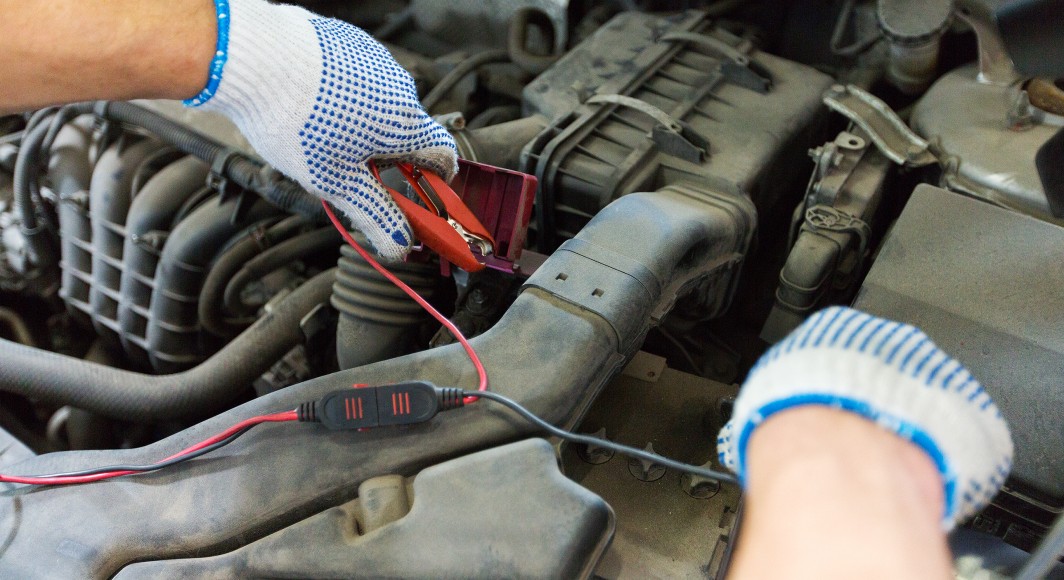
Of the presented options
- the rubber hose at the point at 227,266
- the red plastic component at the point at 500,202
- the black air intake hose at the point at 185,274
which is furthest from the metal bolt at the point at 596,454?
the black air intake hose at the point at 185,274

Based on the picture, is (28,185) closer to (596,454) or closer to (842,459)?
(596,454)

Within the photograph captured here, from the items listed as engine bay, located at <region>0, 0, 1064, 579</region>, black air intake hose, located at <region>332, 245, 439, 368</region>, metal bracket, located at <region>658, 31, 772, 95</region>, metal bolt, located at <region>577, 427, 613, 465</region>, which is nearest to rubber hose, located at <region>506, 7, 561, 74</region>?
engine bay, located at <region>0, 0, 1064, 579</region>

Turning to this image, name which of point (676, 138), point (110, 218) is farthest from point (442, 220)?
point (110, 218)

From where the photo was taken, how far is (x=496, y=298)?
1.16 meters

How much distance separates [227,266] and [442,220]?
0.68 metres

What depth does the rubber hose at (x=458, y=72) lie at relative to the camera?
1.64 meters

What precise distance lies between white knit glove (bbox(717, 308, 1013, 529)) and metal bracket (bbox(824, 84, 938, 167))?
33.6 inches

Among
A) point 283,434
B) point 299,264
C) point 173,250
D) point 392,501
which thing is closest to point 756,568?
point 392,501

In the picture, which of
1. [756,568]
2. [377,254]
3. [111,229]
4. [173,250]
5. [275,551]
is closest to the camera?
[756,568]

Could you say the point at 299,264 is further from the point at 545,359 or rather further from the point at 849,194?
the point at 849,194

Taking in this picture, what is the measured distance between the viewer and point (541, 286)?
94cm

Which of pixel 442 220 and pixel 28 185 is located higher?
pixel 442 220

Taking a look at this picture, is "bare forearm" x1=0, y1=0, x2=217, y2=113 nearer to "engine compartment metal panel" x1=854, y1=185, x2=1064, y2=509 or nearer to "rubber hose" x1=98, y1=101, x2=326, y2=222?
"rubber hose" x1=98, y1=101, x2=326, y2=222

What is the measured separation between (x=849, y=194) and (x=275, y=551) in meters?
1.01
